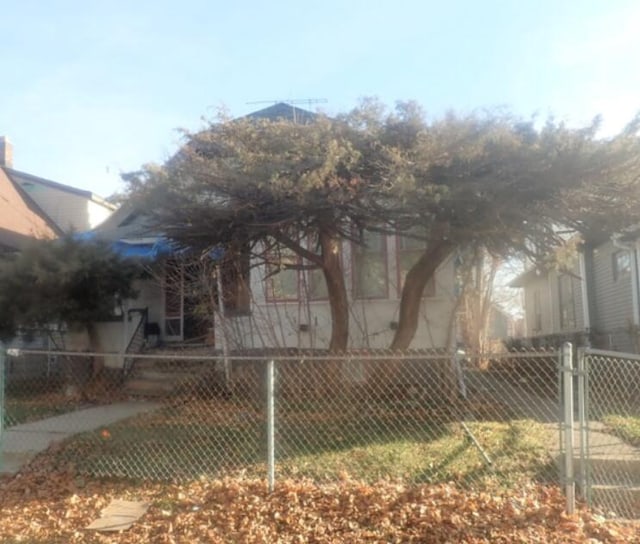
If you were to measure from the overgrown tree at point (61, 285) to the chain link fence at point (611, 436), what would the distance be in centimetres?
826

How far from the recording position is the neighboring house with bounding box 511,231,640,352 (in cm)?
1261

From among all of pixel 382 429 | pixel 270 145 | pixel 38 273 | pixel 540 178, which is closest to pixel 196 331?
pixel 38 273

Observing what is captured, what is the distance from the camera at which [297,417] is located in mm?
8164

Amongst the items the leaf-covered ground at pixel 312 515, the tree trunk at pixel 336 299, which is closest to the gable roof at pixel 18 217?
the tree trunk at pixel 336 299

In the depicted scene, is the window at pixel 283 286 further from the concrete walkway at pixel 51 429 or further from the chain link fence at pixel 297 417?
the concrete walkway at pixel 51 429

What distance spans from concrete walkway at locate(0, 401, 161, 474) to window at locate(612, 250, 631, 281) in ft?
33.9

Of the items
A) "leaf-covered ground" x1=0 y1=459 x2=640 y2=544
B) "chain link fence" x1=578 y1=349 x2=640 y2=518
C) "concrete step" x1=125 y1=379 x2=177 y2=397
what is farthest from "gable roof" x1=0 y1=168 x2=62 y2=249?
"chain link fence" x1=578 y1=349 x2=640 y2=518

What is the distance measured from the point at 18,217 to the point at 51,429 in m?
11.0

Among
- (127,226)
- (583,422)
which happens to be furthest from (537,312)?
(583,422)

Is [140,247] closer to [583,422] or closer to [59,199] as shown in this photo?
[59,199]

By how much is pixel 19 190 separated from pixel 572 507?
62.3 ft

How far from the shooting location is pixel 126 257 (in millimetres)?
12203

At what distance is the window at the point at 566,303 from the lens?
18.7 meters

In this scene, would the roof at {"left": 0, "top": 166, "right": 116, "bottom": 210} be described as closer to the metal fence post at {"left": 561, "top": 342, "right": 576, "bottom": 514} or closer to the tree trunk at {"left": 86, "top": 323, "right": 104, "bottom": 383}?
the tree trunk at {"left": 86, "top": 323, "right": 104, "bottom": 383}
